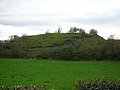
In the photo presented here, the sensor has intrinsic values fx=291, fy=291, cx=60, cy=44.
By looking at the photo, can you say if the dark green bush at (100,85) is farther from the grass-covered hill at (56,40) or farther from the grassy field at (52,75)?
the grass-covered hill at (56,40)

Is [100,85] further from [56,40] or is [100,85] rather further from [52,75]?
[56,40]

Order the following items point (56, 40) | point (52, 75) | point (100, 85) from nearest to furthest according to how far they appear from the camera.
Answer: point (100, 85) → point (52, 75) → point (56, 40)

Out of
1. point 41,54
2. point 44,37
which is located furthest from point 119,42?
point 44,37

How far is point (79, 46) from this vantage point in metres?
87.2

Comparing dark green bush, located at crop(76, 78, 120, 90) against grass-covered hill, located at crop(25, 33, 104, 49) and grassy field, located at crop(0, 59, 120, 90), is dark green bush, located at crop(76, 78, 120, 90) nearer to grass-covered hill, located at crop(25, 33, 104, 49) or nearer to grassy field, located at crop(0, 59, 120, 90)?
grassy field, located at crop(0, 59, 120, 90)

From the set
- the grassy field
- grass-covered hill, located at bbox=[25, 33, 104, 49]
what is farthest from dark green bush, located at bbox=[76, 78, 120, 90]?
grass-covered hill, located at bbox=[25, 33, 104, 49]

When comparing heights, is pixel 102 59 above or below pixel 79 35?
below

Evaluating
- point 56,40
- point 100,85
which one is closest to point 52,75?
point 100,85

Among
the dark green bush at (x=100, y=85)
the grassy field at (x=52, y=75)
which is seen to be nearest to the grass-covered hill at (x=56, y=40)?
the grassy field at (x=52, y=75)

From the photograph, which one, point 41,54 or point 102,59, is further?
point 41,54

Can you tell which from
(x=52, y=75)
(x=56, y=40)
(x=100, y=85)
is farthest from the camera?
(x=56, y=40)

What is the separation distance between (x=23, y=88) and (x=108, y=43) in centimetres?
6870

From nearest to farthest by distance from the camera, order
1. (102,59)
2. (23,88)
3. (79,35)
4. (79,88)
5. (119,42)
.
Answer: (23,88), (79,88), (102,59), (119,42), (79,35)

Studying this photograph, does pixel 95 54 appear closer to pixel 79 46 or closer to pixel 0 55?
pixel 79 46
